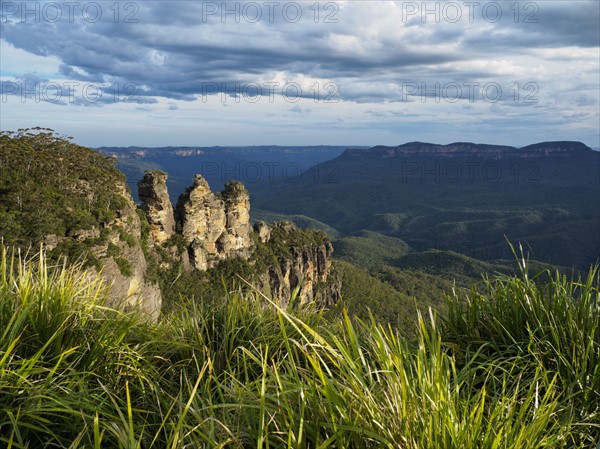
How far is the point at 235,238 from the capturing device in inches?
2047

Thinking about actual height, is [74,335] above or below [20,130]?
below

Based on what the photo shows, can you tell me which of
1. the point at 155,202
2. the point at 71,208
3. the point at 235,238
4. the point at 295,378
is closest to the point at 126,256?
the point at 71,208

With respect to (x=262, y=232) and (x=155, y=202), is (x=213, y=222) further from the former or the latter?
(x=262, y=232)

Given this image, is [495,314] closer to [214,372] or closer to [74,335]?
[214,372]

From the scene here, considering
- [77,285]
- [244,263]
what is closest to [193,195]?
[244,263]

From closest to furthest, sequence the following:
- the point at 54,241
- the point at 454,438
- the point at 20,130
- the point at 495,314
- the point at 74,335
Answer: the point at 454,438 < the point at 74,335 < the point at 495,314 < the point at 54,241 < the point at 20,130

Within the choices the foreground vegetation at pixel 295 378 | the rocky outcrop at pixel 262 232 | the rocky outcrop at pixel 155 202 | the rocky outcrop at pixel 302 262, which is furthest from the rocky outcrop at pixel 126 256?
the rocky outcrop at pixel 262 232

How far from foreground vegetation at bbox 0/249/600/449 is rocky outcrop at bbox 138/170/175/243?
3735cm

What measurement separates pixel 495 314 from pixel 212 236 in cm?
4562

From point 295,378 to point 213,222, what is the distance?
46399 millimetres

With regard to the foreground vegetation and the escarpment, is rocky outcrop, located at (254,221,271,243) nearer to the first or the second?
the escarpment

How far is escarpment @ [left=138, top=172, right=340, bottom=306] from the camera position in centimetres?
4181

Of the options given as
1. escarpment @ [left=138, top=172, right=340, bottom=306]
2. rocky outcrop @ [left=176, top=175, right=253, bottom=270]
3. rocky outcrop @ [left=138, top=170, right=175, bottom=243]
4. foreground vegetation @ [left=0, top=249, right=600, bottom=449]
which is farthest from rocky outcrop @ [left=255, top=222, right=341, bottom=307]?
foreground vegetation @ [left=0, top=249, right=600, bottom=449]

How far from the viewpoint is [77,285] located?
4570 millimetres
